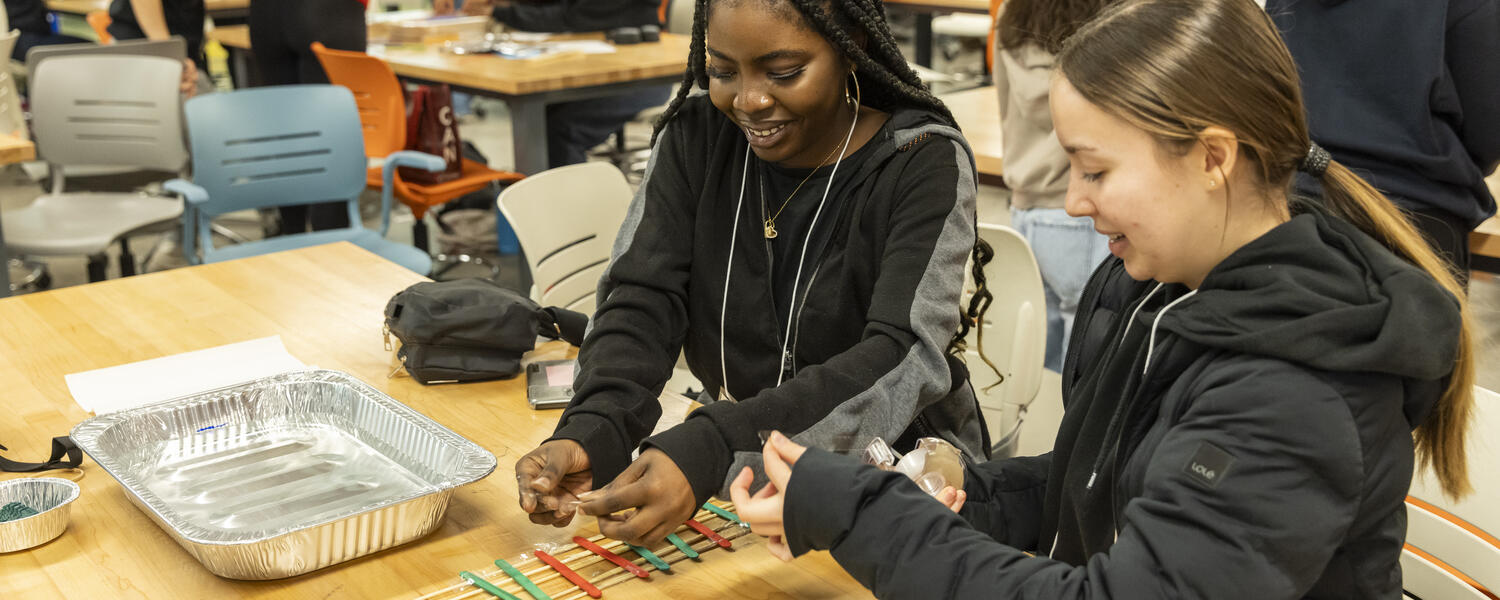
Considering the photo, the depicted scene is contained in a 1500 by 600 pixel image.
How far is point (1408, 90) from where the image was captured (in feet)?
7.04

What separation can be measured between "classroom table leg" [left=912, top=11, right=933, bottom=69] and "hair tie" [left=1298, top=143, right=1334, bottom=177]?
6325 mm

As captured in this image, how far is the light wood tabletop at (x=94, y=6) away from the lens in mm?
6867

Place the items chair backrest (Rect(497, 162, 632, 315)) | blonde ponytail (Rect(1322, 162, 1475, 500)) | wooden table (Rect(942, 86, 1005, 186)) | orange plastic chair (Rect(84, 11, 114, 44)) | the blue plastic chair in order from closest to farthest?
1. blonde ponytail (Rect(1322, 162, 1475, 500))
2. chair backrest (Rect(497, 162, 632, 315))
3. wooden table (Rect(942, 86, 1005, 186))
4. the blue plastic chair
5. orange plastic chair (Rect(84, 11, 114, 44))

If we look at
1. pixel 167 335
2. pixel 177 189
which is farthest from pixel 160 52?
pixel 167 335

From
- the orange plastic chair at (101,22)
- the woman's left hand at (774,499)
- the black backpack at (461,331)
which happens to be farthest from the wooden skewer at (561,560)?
the orange plastic chair at (101,22)

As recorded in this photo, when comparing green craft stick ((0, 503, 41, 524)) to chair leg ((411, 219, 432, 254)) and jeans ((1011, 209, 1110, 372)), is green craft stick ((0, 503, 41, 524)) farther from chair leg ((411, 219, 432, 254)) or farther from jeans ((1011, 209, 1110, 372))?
chair leg ((411, 219, 432, 254))

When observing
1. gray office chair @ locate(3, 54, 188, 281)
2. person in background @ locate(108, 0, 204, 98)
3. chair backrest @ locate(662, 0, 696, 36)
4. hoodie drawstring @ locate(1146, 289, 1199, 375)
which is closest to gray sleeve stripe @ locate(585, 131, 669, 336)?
hoodie drawstring @ locate(1146, 289, 1199, 375)

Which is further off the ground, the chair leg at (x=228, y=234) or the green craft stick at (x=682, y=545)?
the green craft stick at (x=682, y=545)

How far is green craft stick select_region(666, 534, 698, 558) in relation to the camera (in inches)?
54.1

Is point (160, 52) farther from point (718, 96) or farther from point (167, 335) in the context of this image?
point (718, 96)

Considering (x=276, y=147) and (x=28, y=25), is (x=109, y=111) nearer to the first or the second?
(x=276, y=147)

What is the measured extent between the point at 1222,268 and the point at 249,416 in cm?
128

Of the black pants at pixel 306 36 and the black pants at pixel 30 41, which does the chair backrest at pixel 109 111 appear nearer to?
the black pants at pixel 306 36

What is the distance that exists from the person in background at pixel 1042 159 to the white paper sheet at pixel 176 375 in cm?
160
